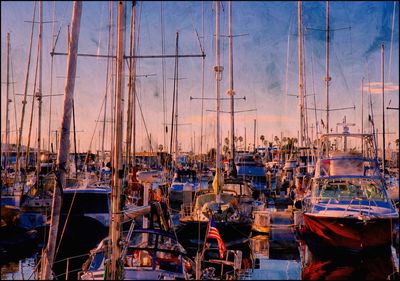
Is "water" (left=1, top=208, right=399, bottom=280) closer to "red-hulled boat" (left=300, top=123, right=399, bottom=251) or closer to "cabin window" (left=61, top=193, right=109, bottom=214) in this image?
"red-hulled boat" (left=300, top=123, right=399, bottom=251)

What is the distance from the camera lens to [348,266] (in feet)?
54.2

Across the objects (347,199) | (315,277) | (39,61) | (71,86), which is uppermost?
(39,61)

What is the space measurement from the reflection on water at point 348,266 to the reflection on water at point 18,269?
31.3 feet

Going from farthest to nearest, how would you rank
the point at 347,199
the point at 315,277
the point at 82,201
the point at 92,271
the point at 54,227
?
the point at 82,201 → the point at 347,199 → the point at 315,277 → the point at 92,271 → the point at 54,227

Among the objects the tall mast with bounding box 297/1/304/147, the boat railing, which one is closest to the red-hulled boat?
the boat railing

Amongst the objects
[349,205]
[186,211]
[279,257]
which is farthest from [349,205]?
[186,211]

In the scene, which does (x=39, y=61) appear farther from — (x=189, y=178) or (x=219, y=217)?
(x=189, y=178)

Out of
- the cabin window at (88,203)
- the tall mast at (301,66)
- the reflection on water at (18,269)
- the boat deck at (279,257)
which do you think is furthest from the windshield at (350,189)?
the tall mast at (301,66)

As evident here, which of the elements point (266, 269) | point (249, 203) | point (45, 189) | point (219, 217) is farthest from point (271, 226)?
point (45, 189)

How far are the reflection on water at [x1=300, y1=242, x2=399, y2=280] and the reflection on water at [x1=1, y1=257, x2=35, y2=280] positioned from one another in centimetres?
954

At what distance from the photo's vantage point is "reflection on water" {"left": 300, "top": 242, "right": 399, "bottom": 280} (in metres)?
15.4

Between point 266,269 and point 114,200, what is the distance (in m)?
8.03

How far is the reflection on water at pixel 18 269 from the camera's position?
52.2 feet

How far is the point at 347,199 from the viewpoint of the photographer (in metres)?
18.7
